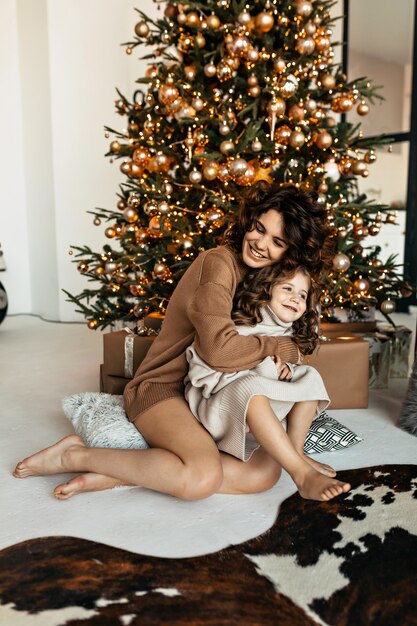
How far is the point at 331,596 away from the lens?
1.28 metres

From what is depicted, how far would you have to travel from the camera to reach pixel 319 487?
1.61 m

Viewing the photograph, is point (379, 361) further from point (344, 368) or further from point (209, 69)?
point (209, 69)

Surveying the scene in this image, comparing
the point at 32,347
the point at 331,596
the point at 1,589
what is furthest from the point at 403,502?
the point at 32,347

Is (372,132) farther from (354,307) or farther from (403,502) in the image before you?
(403,502)

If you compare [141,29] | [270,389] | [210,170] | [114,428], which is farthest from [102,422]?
[141,29]

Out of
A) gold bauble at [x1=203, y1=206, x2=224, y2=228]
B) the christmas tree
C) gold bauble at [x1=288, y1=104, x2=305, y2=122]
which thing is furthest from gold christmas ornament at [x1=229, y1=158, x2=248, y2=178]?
gold bauble at [x1=288, y1=104, x2=305, y2=122]

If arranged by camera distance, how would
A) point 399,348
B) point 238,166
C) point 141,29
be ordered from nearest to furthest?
point 238,166, point 141,29, point 399,348

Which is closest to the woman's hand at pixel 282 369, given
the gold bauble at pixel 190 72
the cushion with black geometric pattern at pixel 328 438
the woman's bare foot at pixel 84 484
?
the cushion with black geometric pattern at pixel 328 438

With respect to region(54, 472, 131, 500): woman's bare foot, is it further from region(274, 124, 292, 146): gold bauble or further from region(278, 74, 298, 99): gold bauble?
region(278, 74, 298, 99): gold bauble

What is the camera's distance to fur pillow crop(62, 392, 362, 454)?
1.85 m

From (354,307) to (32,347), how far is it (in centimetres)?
205

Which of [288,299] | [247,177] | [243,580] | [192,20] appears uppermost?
[192,20]

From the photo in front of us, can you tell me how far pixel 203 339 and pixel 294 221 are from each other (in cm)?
45

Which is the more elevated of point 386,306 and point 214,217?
point 214,217
